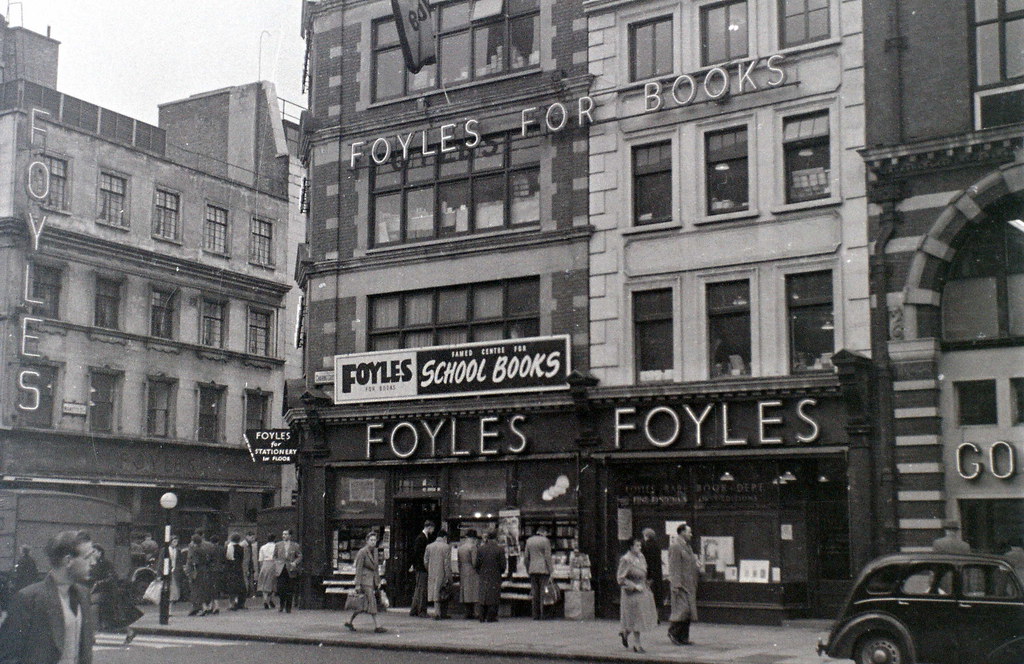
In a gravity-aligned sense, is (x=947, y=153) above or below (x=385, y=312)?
above

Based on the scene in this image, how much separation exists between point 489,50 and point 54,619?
23.1 metres

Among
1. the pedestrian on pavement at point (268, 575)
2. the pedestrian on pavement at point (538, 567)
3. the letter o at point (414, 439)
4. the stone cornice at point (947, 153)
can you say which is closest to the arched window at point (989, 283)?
the stone cornice at point (947, 153)

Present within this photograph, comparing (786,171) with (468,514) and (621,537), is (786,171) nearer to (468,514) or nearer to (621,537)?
(621,537)

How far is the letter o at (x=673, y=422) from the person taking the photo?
26.0 metres

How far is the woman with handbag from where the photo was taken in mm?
19703

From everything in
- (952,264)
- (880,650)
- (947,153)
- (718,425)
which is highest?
(947,153)

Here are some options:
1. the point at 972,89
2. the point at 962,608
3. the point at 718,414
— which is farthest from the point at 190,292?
the point at 962,608

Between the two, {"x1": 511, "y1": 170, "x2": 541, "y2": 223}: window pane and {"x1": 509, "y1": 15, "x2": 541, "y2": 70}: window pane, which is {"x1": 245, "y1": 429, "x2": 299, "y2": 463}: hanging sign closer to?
{"x1": 511, "y1": 170, "x2": 541, "y2": 223}: window pane

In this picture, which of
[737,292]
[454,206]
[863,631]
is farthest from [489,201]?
[863,631]

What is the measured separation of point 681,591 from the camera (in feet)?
67.3

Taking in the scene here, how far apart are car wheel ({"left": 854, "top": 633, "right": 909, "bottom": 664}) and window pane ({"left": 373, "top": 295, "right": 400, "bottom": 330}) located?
16.8m

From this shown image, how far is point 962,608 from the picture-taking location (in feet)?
50.9

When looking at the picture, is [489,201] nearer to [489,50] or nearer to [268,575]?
[489,50]

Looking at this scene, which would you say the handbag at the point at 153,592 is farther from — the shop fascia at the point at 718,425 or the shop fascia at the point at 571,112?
the shop fascia at the point at 718,425
